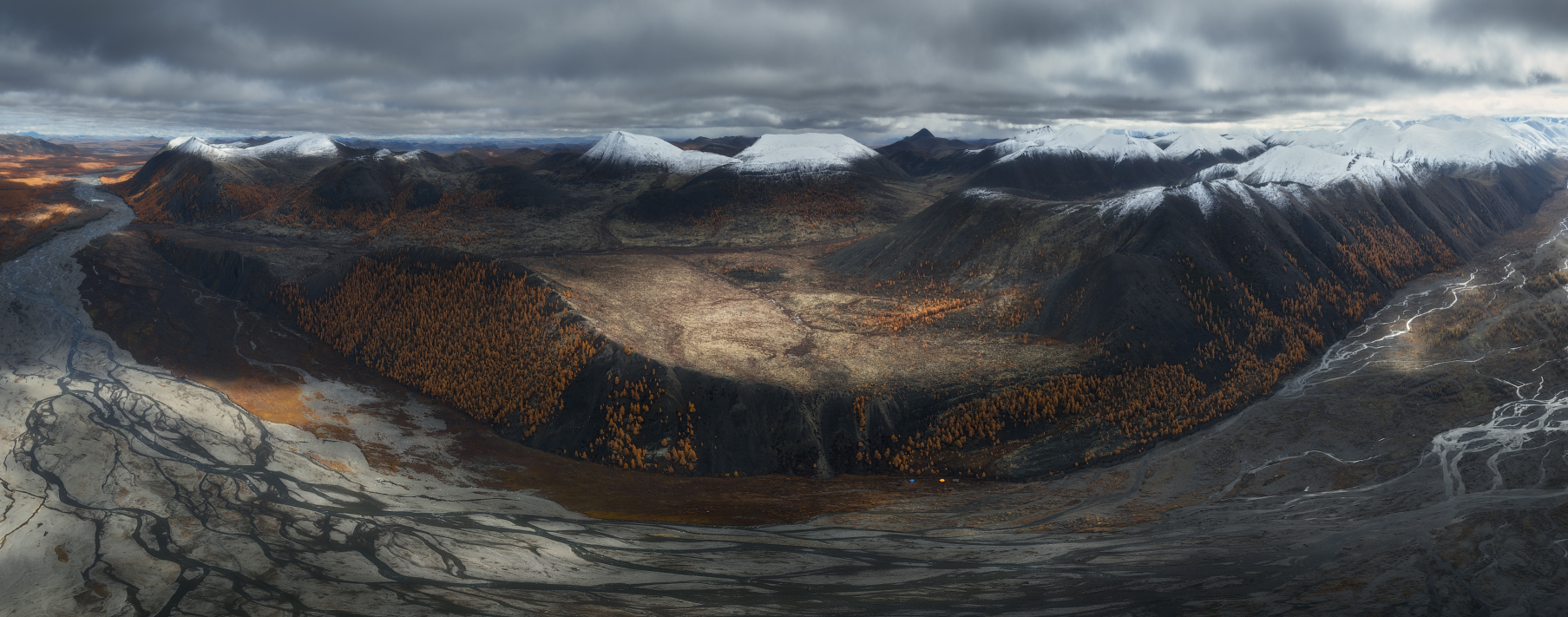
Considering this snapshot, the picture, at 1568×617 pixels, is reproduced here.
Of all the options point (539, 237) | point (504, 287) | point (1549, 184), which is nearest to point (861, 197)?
point (539, 237)

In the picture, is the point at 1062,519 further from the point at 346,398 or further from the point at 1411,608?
the point at 346,398

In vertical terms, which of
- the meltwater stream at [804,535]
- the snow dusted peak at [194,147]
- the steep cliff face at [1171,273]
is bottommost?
the meltwater stream at [804,535]

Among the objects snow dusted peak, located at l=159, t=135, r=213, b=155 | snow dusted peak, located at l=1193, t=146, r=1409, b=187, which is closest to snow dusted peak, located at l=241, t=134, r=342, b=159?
snow dusted peak, located at l=159, t=135, r=213, b=155

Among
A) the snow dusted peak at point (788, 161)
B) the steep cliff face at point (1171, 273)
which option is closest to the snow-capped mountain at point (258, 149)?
the snow dusted peak at point (788, 161)

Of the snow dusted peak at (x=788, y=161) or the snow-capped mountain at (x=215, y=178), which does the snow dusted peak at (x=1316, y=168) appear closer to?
the snow dusted peak at (x=788, y=161)

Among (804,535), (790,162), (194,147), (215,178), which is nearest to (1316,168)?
(790,162)

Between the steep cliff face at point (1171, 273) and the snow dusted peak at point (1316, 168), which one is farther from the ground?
the snow dusted peak at point (1316, 168)
